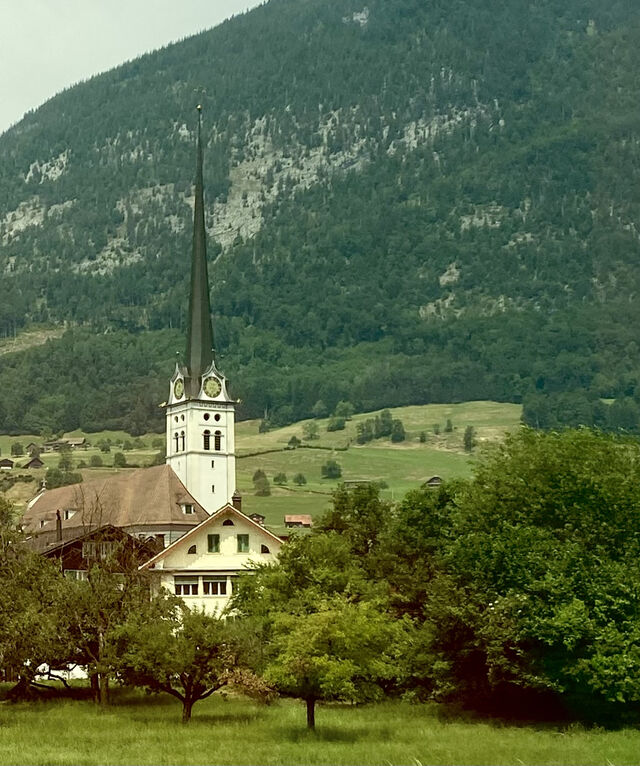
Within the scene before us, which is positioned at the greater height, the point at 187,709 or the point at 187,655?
the point at 187,655

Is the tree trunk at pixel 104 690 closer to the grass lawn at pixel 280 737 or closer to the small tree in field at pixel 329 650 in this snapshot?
the grass lawn at pixel 280 737

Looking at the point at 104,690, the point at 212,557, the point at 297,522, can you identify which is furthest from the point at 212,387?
the point at 104,690

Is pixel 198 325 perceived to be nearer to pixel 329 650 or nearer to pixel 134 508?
pixel 134 508

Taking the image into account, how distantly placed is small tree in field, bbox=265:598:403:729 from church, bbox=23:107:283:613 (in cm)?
1308

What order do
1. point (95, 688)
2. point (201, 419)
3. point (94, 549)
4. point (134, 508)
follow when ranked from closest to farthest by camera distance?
point (95, 688) → point (94, 549) → point (134, 508) → point (201, 419)

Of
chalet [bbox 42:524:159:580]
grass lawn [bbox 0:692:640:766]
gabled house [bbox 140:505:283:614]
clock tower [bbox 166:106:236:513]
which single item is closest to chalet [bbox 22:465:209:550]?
chalet [bbox 42:524:159:580]

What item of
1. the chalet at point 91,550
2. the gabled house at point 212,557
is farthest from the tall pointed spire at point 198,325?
the gabled house at point 212,557

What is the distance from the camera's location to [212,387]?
503 feet

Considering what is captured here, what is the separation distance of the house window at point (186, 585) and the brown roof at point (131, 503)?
2095 cm

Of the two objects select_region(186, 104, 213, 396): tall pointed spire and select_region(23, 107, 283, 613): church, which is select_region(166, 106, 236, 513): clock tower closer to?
select_region(186, 104, 213, 396): tall pointed spire

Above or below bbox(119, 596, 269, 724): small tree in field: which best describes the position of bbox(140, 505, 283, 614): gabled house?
above

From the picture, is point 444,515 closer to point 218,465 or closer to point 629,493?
point 629,493

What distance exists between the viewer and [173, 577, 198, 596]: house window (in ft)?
316

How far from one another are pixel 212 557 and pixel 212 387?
56.9 metres
